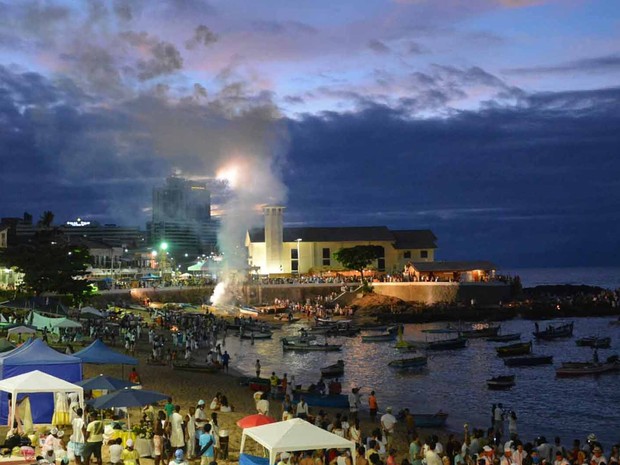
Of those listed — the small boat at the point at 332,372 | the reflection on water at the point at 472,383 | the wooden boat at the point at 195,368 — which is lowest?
the reflection on water at the point at 472,383

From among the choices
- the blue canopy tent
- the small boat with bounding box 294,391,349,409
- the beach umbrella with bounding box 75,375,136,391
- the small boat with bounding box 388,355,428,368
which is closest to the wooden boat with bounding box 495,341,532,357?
the small boat with bounding box 388,355,428,368

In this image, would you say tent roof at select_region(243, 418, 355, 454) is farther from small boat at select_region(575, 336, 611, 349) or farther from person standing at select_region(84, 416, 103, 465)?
small boat at select_region(575, 336, 611, 349)

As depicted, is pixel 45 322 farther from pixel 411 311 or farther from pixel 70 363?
pixel 411 311

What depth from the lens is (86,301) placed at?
6109 cm

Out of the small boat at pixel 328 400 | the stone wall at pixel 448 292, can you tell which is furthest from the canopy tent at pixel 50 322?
the stone wall at pixel 448 292

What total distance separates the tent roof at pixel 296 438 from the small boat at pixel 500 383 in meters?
25.4

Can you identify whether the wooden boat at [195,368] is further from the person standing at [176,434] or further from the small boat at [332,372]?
the person standing at [176,434]

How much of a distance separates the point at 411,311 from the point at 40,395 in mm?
59001

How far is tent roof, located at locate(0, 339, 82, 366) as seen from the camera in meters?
22.4

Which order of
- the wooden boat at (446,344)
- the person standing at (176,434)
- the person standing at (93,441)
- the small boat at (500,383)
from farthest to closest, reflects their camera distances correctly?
the wooden boat at (446,344) < the small boat at (500,383) < the person standing at (176,434) < the person standing at (93,441)

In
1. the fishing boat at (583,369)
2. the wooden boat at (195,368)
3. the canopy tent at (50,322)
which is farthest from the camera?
the fishing boat at (583,369)

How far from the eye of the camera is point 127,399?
1947 centimetres

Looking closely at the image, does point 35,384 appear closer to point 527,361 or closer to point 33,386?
point 33,386

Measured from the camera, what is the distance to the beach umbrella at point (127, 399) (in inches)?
758
